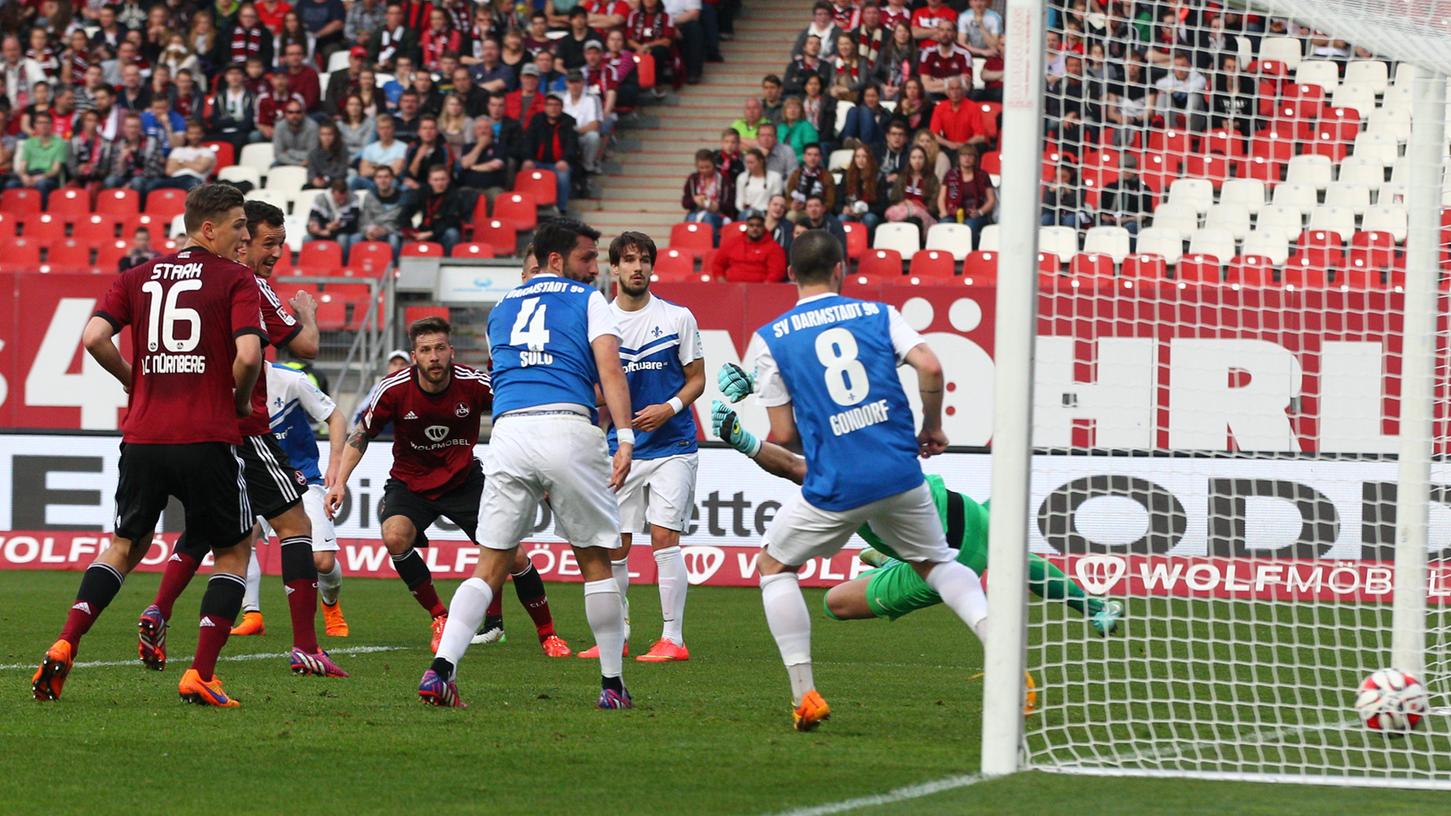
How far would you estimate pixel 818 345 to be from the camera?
6.86 m

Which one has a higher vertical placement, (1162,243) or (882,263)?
(882,263)

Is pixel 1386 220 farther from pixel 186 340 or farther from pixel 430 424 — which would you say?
pixel 186 340

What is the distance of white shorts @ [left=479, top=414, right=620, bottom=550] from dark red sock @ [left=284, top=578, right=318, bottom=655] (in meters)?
1.74

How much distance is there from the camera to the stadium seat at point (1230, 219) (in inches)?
465

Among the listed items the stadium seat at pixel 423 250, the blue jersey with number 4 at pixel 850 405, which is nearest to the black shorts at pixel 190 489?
the blue jersey with number 4 at pixel 850 405

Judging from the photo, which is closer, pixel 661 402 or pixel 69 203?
pixel 661 402

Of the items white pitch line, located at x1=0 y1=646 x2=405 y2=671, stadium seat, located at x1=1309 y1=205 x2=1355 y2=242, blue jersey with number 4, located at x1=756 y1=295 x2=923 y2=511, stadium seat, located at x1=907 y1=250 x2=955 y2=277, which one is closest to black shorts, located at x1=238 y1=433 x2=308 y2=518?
white pitch line, located at x1=0 y1=646 x2=405 y2=671

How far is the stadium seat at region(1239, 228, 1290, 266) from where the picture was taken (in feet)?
38.3

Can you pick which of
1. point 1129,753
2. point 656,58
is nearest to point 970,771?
point 1129,753

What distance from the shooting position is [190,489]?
24.4 feet

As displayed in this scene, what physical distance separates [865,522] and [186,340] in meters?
2.85

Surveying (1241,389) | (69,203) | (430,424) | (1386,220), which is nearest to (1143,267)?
(1386,220)

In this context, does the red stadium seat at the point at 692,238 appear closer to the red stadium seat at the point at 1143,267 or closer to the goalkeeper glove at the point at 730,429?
the red stadium seat at the point at 1143,267

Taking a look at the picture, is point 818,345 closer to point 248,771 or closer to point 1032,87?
point 1032,87
